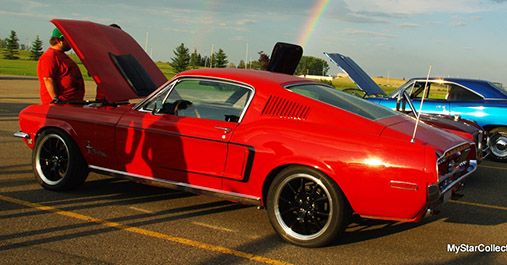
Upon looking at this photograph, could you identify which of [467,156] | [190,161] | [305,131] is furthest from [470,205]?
[190,161]

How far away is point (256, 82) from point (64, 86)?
121 inches

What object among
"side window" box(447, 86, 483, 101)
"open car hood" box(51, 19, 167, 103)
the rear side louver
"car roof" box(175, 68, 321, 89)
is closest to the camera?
the rear side louver

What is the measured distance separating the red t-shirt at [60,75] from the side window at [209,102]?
6.14 ft

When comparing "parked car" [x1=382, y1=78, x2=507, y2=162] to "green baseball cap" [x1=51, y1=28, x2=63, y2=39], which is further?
"parked car" [x1=382, y1=78, x2=507, y2=162]

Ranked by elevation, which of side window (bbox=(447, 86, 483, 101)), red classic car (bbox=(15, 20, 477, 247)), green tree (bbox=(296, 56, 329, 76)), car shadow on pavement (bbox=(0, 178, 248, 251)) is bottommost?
car shadow on pavement (bbox=(0, 178, 248, 251))

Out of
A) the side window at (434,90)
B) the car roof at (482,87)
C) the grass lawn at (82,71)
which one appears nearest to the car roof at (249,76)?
the side window at (434,90)

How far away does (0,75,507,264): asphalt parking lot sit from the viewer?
3.84 metres

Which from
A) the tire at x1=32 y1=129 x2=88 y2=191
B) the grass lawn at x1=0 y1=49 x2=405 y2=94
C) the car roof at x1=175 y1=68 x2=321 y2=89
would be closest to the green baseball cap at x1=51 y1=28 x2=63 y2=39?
the tire at x1=32 y1=129 x2=88 y2=191

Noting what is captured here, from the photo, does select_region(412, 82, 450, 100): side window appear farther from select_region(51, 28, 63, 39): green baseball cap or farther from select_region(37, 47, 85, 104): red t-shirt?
select_region(51, 28, 63, 39): green baseball cap

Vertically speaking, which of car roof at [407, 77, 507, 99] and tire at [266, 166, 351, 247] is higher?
car roof at [407, 77, 507, 99]

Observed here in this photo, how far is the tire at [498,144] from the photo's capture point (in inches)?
361

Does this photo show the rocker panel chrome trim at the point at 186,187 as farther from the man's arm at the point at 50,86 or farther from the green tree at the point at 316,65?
the green tree at the point at 316,65

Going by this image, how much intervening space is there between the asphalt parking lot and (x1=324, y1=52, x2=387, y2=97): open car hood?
4138 mm

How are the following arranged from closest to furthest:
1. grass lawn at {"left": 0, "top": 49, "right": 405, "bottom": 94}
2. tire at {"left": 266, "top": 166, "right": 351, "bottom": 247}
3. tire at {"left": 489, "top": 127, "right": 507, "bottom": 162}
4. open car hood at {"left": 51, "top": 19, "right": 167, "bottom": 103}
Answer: tire at {"left": 266, "top": 166, "right": 351, "bottom": 247}, open car hood at {"left": 51, "top": 19, "right": 167, "bottom": 103}, tire at {"left": 489, "top": 127, "right": 507, "bottom": 162}, grass lawn at {"left": 0, "top": 49, "right": 405, "bottom": 94}
